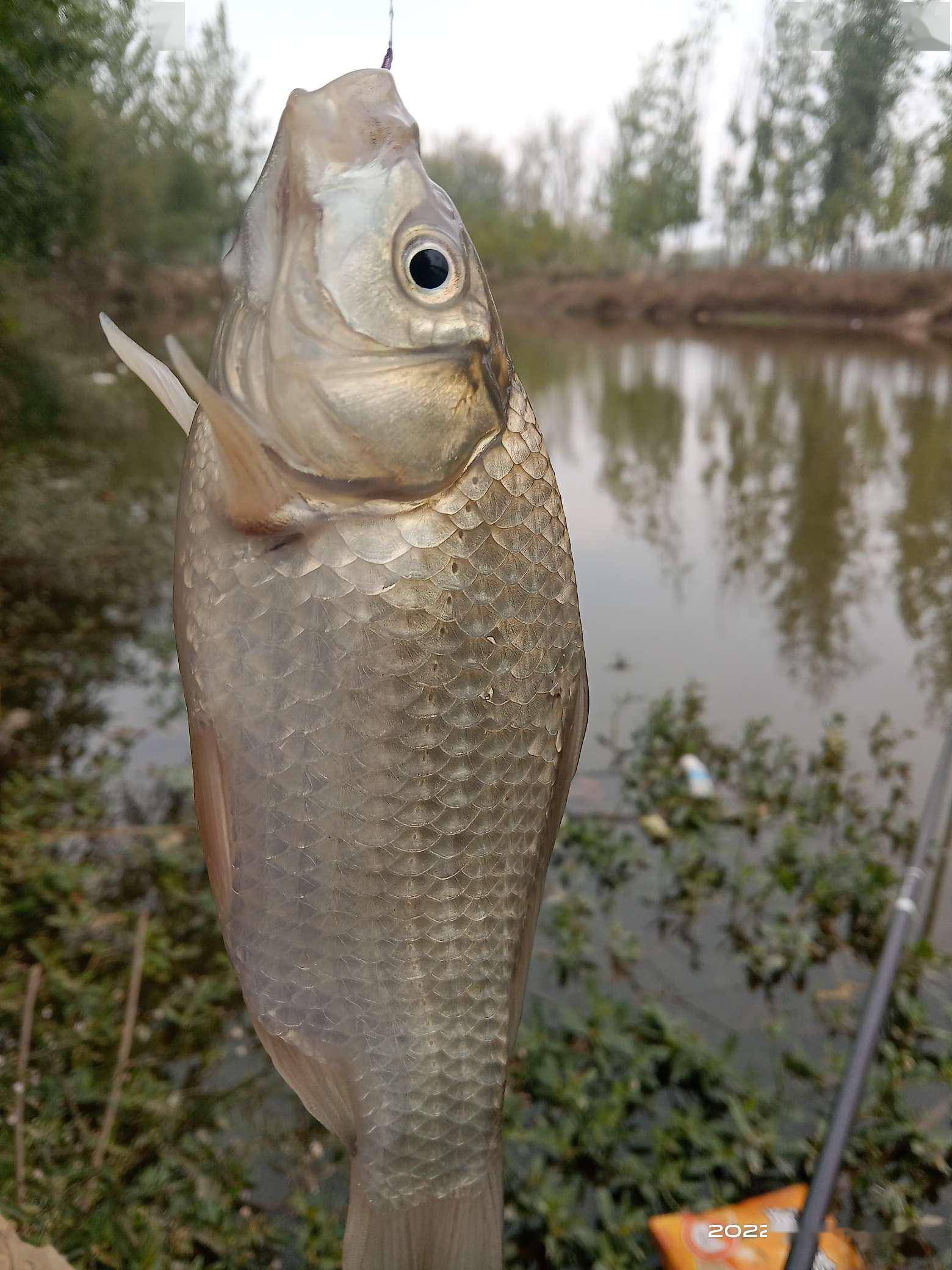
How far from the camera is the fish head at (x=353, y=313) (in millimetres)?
729

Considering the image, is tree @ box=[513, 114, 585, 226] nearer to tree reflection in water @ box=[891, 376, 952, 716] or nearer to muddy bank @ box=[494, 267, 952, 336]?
muddy bank @ box=[494, 267, 952, 336]

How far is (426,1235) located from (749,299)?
1319 inches

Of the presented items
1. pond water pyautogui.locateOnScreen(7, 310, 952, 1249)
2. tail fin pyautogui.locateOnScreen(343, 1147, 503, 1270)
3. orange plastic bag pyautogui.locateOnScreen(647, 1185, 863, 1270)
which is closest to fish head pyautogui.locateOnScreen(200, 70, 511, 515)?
tail fin pyautogui.locateOnScreen(343, 1147, 503, 1270)

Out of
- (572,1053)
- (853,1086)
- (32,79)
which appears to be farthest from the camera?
(32,79)

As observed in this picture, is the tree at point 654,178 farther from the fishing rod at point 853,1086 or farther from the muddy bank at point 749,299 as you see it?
the fishing rod at point 853,1086

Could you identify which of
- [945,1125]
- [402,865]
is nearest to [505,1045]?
[402,865]

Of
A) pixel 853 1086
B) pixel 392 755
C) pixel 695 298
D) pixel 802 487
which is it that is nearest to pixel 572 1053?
pixel 853 1086

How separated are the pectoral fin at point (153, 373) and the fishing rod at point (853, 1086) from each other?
145cm

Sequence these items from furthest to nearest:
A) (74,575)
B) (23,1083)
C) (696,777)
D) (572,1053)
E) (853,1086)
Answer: (74,575)
(696,777)
(572,1053)
(23,1083)
(853,1086)

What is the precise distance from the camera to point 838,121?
21.2 metres

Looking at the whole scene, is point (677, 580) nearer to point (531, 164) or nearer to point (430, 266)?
point (430, 266)

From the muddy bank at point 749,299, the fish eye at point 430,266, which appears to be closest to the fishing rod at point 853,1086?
the fish eye at point 430,266

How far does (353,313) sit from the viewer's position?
2.40 ft

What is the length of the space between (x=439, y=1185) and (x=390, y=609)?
1.95 ft
